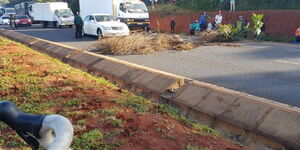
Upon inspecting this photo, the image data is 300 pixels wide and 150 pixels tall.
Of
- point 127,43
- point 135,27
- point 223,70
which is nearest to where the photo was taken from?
point 223,70

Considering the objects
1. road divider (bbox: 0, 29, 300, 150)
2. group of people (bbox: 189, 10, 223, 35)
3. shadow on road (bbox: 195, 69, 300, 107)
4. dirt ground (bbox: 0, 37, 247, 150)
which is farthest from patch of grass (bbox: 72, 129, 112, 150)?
group of people (bbox: 189, 10, 223, 35)

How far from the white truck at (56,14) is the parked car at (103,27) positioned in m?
13.7

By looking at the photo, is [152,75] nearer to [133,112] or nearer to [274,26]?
[133,112]

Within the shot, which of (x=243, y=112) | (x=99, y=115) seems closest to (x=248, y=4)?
(x=243, y=112)

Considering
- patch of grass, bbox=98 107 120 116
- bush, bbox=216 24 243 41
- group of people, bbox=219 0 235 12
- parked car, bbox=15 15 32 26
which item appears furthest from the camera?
parked car, bbox=15 15 32 26

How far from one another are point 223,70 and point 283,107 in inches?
190

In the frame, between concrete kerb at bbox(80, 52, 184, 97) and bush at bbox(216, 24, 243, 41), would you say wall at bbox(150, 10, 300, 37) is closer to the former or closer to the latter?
bush at bbox(216, 24, 243, 41)

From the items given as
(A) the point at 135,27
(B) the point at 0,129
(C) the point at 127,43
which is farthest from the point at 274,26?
(B) the point at 0,129

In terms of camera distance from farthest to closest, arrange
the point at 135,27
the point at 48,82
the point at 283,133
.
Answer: the point at 135,27
the point at 48,82
the point at 283,133

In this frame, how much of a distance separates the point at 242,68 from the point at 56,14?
30.5 meters

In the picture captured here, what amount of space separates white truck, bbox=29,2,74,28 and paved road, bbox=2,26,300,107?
935 inches

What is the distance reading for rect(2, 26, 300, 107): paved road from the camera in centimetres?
778

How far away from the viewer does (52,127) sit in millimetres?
1650

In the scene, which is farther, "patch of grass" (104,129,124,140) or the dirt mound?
the dirt mound
